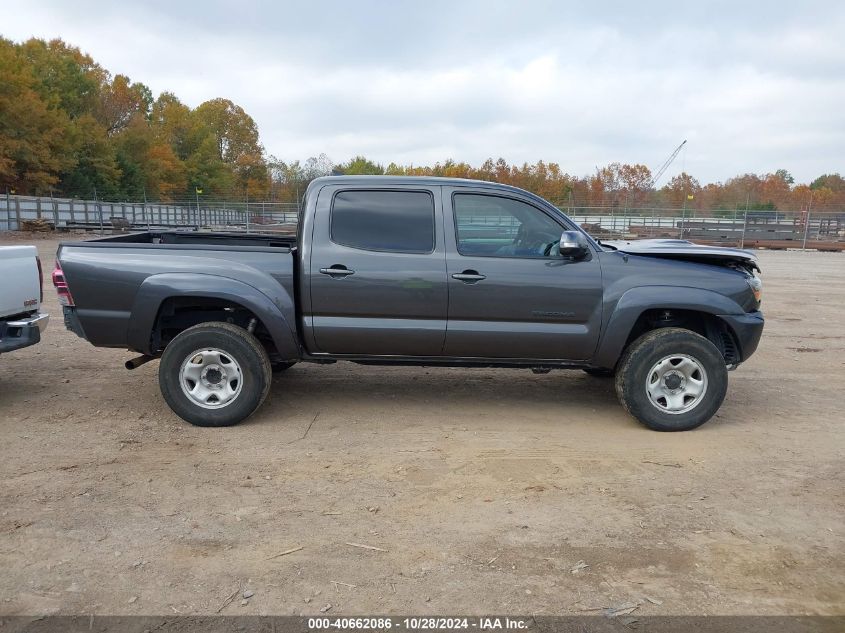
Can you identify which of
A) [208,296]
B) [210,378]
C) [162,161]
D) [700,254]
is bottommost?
[210,378]

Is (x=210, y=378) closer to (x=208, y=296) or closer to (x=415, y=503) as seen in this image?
(x=208, y=296)

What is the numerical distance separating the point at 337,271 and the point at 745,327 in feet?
10.4

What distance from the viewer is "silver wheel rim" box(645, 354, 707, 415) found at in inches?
193

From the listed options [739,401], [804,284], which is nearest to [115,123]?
[804,284]

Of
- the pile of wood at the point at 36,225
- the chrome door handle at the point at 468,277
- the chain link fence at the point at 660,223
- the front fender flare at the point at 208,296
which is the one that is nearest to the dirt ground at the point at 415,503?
the front fender flare at the point at 208,296

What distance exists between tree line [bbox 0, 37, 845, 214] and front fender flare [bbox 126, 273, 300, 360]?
93.1ft

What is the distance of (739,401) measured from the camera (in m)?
5.82

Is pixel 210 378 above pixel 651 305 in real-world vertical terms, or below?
below

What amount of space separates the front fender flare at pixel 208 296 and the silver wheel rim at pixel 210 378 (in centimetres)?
41

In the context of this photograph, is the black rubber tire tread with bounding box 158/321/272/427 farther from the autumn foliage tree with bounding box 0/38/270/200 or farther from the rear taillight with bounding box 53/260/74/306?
the autumn foliage tree with bounding box 0/38/270/200

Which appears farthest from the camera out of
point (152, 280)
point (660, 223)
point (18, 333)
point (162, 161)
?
point (162, 161)

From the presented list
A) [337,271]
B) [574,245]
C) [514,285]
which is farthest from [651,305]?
[337,271]

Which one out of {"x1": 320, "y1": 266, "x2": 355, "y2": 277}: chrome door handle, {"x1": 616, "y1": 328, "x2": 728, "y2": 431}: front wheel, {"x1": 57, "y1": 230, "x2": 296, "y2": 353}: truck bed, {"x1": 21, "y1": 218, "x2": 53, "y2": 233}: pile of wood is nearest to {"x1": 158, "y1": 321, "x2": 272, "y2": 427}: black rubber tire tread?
{"x1": 57, "y1": 230, "x2": 296, "y2": 353}: truck bed

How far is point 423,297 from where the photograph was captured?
4.86m
